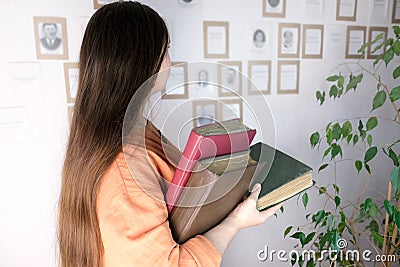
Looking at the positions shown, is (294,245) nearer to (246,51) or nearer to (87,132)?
(246,51)

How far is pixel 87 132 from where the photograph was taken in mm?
671

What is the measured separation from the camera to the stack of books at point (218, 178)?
570mm

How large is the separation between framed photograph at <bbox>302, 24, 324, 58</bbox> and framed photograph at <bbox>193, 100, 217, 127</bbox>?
0.89 meters

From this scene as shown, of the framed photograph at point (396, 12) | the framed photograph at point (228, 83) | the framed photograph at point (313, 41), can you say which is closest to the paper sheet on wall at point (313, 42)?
the framed photograph at point (313, 41)

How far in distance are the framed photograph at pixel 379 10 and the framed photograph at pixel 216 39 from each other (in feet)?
2.16

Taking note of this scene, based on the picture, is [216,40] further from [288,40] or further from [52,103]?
[52,103]

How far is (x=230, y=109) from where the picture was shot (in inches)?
24.0

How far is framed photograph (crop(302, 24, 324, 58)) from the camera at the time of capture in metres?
1.38

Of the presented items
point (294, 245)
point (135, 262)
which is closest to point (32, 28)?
point (135, 262)

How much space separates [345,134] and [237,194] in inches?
27.2

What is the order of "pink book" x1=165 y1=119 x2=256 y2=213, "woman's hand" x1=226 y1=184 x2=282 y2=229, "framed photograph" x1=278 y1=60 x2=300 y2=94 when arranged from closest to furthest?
"pink book" x1=165 y1=119 x2=256 y2=213, "woman's hand" x1=226 y1=184 x2=282 y2=229, "framed photograph" x1=278 y1=60 x2=300 y2=94

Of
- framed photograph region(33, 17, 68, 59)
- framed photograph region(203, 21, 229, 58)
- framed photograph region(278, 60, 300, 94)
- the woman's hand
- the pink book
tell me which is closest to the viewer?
the pink book

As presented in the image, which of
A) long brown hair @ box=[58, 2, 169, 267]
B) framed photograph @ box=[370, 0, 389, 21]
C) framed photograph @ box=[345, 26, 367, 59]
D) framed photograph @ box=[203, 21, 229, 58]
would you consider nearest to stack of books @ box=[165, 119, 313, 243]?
long brown hair @ box=[58, 2, 169, 267]

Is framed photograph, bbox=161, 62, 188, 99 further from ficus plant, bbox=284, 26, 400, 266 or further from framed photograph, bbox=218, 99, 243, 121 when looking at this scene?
ficus plant, bbox=284, 26, 400, 266
